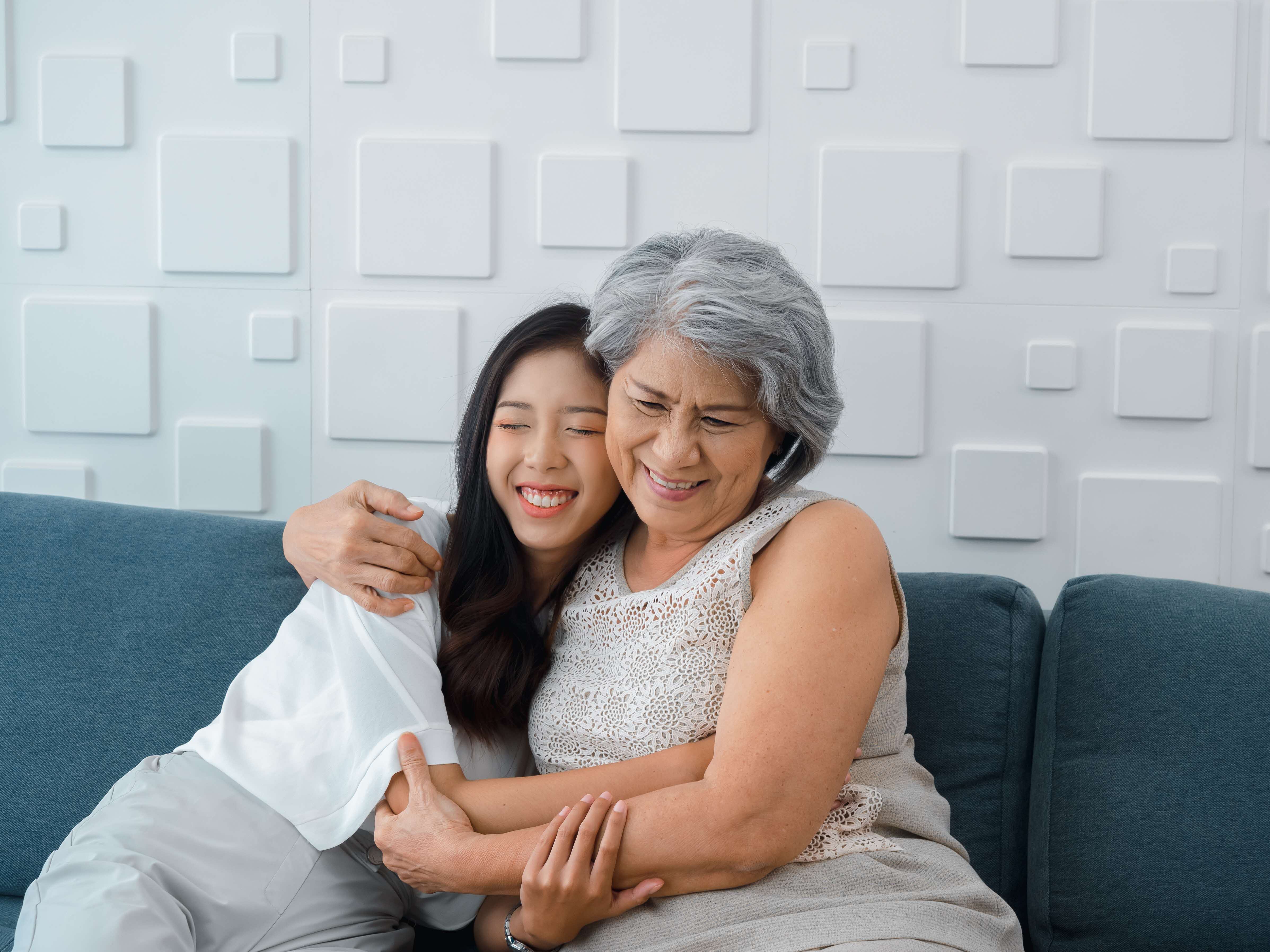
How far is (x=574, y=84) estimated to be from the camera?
210 cm

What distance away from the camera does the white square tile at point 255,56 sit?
2135 mm

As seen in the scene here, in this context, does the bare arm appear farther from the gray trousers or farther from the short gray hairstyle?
the short gray hairstyle

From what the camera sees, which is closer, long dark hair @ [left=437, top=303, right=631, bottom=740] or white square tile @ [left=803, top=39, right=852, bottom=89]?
long dark hair @ [left=437, top=303, right=631, bottom=740]

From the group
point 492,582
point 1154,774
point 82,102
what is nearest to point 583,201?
point 492,582

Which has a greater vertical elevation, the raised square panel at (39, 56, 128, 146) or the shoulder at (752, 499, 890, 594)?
the raised square panel at (39, 56, 128, 146)

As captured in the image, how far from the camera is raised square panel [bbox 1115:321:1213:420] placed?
2.03 meters

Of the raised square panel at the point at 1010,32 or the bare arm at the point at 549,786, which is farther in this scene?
the raised square panel at the point at 1010,32

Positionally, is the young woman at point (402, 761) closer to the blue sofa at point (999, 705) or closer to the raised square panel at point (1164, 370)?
the blue sofa at point (999, 705)

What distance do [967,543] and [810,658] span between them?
1.04m

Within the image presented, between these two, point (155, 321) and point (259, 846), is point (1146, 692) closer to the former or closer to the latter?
point (259, 846)

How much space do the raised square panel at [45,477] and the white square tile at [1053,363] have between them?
82.7 inches

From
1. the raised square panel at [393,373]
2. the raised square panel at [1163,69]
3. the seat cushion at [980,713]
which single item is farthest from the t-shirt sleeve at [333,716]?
the raised square panel at [1163,69]

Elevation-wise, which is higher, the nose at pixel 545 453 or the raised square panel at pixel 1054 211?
the raised square panel at pixel 1054 211

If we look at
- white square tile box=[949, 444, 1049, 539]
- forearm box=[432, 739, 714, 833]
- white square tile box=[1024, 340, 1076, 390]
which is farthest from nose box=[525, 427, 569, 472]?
white square tile box=[1024, 340, 1076, 390]
